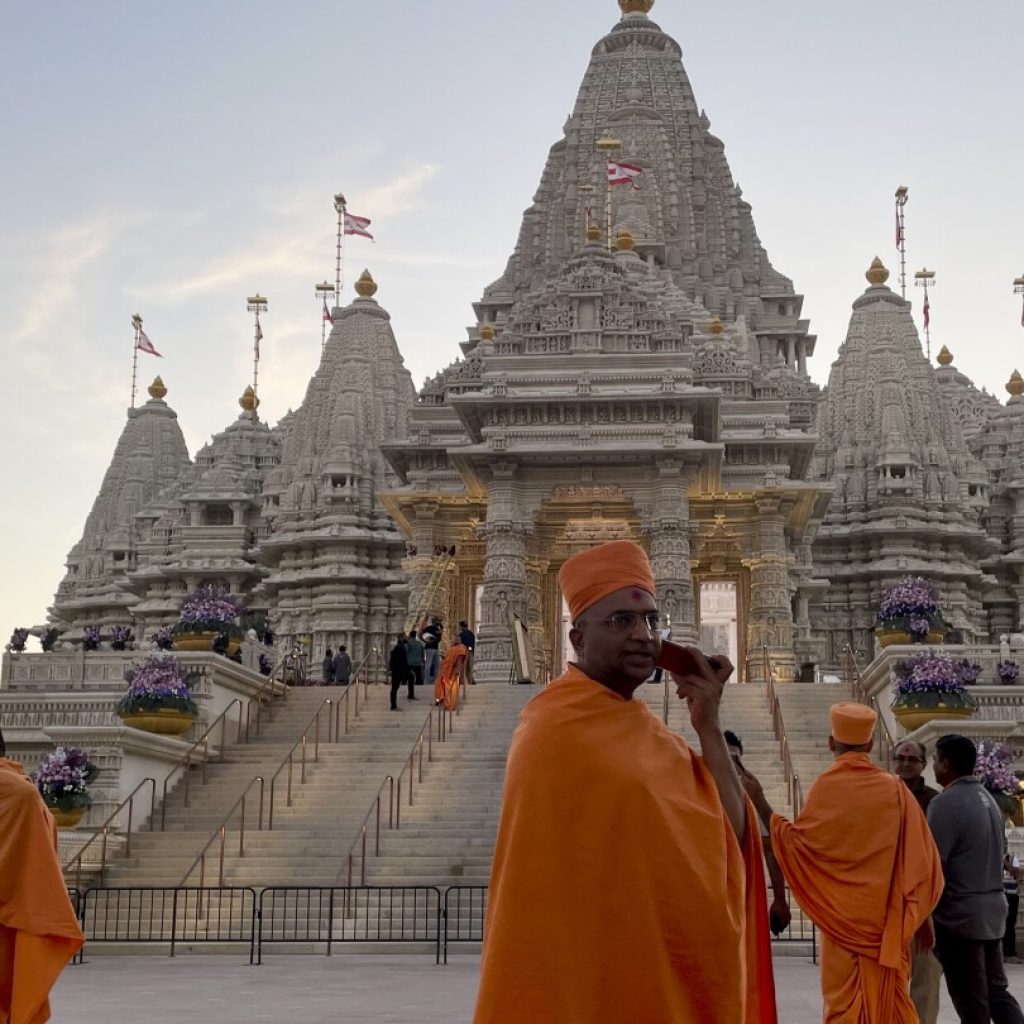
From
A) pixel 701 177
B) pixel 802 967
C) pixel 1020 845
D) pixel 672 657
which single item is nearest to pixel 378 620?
pixel 701 177

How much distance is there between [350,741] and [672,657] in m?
19.6

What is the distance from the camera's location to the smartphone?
4.89m

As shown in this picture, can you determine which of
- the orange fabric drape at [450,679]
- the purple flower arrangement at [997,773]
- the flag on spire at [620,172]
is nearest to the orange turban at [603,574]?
the purple flower arrangement at [997,773]

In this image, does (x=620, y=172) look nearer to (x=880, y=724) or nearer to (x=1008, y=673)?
(x=1008, y=673)

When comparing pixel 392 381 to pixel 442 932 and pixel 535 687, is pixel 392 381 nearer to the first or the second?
pixel 535 687

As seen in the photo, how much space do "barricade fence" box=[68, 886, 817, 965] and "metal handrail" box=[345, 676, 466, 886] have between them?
47cm

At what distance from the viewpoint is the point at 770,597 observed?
1387 inches

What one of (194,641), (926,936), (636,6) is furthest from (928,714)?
(636,6)

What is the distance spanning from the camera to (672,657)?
4922 mm

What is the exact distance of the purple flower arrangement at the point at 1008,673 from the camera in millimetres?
23484

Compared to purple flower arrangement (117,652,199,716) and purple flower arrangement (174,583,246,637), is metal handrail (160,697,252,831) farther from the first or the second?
purple flower arrangement (174,583,246,637)

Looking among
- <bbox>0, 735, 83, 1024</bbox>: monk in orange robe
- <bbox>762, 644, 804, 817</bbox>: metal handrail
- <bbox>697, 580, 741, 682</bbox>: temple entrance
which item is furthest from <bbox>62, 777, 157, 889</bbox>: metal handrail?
<bbox>697, 580, 741, 682</bbox>: temple entrance

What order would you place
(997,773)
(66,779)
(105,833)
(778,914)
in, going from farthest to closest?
(66,779) < (105,833) < (997,773) < (778,914)

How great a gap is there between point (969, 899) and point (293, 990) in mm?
5914
